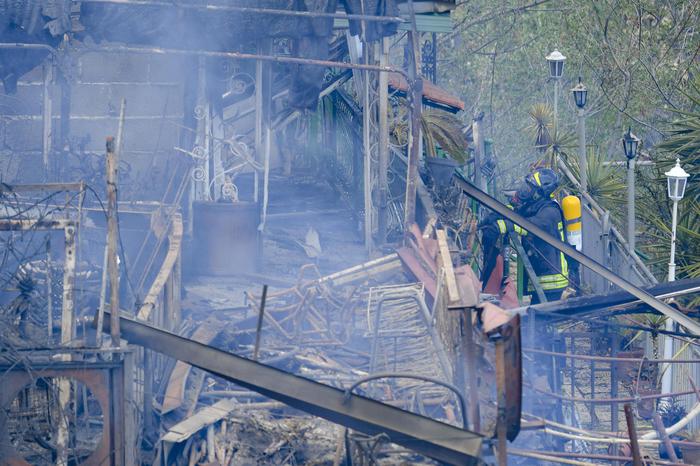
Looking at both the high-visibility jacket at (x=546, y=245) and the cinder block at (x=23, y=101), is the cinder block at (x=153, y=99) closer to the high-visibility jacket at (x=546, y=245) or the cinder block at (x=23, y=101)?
the cinder block at (x=23, y=101)

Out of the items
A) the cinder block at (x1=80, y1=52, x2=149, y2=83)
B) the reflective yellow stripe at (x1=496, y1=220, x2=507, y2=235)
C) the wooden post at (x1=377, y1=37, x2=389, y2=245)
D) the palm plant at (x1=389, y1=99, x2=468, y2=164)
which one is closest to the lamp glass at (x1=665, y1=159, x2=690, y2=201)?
the reflective yellow stripe at (x1=496, y1=220, x2=507, y2=235)

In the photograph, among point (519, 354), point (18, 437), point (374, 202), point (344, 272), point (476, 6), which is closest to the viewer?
point (519, 354)

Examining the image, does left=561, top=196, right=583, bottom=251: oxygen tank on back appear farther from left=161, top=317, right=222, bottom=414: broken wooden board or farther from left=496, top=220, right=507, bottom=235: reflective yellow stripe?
left=161, top=317, right=222, bottom=414: broken wooden board

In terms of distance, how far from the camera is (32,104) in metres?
12.2

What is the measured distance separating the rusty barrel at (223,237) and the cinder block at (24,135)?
7.99 feet

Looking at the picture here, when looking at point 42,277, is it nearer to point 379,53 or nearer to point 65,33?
point 65,33

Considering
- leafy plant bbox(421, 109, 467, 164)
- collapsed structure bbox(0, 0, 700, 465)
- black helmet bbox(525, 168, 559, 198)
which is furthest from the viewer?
leafy plant bbox(421, 109, 467, 164)

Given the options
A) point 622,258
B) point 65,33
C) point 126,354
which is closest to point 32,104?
point 65,33

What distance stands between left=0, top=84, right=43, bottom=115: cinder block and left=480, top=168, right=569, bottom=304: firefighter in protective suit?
5907 millimetres

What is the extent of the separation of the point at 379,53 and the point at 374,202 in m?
1.95

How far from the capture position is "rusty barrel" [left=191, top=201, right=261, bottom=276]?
1127 cm

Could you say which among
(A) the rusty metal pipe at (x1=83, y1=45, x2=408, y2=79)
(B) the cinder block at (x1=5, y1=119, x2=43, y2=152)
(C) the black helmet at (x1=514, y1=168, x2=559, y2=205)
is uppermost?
(A) the rusty metal pipe at (x1=83, y1=45, x2=408, y2=79)

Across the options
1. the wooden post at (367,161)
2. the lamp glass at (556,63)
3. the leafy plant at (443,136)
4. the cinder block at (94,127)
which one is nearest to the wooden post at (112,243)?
the wooden post at (367,161)

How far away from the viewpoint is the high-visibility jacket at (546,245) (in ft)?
35.8
